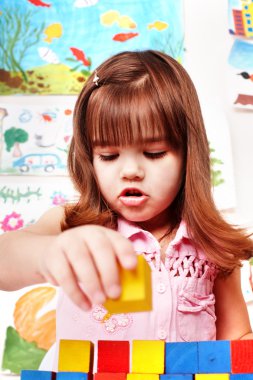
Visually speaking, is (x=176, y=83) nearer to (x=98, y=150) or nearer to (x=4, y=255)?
(x=98, y=150)

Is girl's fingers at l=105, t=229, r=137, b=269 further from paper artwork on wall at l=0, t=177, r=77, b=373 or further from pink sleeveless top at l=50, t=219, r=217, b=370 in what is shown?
paper artwork on wall at l=0, t=177, r=77, b=373

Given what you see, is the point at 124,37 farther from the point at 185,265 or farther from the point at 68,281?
the point at 68,281

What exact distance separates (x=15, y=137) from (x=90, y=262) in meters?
1.16

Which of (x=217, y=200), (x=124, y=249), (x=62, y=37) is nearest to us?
(x=124, y=249)

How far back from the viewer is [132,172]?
730 millimetres

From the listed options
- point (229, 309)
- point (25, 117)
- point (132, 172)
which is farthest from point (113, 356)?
point (25, 117)

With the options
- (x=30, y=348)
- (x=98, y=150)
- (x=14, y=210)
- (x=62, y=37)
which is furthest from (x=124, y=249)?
(x=62, y=37)

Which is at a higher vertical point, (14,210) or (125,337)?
(14,210)

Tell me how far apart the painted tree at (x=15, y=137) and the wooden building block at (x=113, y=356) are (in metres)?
1.03

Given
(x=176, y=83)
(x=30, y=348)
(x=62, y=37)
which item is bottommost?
(x=30, y=348)

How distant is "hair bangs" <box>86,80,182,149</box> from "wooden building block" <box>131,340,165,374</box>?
0.97 feet

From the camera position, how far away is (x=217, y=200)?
1442 millimetres

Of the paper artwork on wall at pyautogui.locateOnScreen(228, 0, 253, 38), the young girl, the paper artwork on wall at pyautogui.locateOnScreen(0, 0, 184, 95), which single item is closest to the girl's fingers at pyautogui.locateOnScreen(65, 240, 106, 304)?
the young girl

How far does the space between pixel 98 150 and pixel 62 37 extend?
86cm
